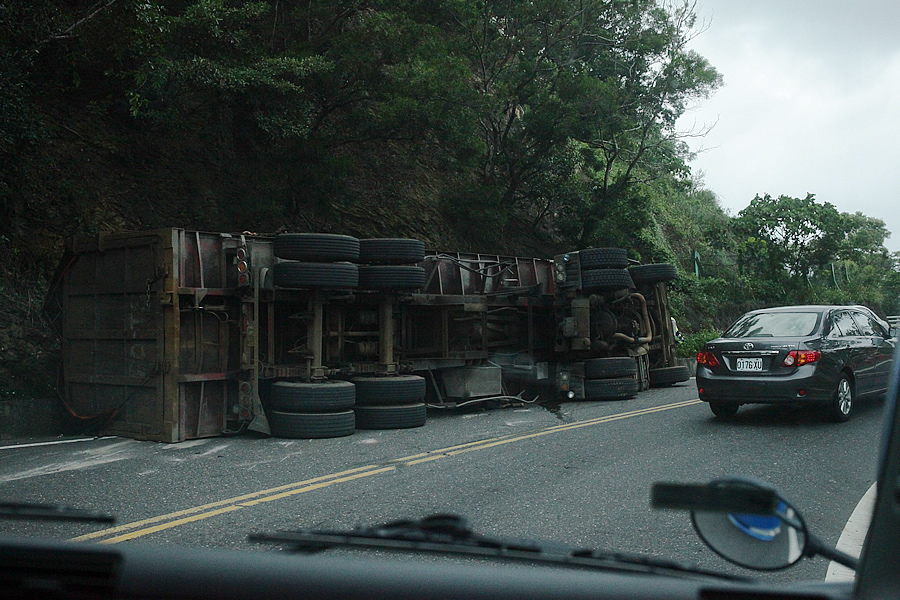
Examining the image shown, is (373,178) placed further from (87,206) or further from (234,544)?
(234,544)

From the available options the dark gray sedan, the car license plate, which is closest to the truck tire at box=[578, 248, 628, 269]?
the dark gray sedan

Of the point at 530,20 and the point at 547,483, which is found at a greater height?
the point at 530,20

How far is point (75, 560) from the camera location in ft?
5.74

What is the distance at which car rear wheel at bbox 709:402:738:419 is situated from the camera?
888 centimetres

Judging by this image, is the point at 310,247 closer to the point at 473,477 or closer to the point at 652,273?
the point at 473,477

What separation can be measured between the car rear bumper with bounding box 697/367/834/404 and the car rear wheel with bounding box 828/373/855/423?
78 millimetres

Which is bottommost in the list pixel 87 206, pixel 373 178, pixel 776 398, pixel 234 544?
pixel 234 544

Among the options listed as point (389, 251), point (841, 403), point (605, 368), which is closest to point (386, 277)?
point (389, 251)

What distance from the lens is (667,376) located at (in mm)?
15586

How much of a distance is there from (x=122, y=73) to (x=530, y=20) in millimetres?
14355

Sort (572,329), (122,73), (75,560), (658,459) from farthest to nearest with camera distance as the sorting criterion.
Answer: (122,73) → (572,329) → (658,459) → (75,560)

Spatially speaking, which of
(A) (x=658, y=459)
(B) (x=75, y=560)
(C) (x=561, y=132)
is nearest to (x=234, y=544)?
(B) (x=75, y=560)

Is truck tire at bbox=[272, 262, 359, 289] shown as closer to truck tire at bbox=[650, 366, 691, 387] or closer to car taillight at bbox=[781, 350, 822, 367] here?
car taillight at bbox=[781, 350, 822, 367]

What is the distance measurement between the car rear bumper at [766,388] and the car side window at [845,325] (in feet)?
3.49
